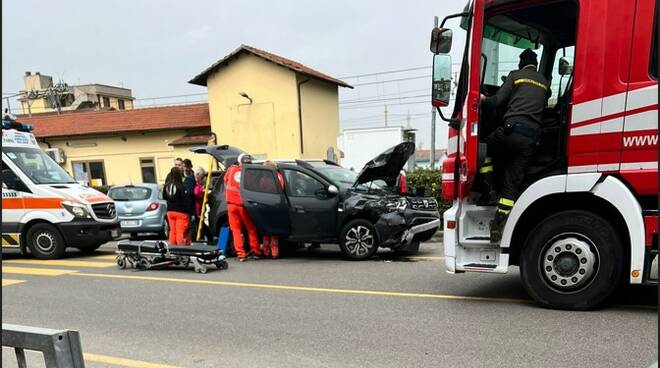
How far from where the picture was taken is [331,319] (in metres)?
5.15

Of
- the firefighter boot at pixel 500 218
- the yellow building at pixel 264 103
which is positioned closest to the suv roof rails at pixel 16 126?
the firefighter boot at pixel 500 218

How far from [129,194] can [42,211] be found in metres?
3.56

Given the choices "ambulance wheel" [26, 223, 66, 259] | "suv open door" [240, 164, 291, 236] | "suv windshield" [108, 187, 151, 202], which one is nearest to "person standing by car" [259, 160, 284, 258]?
"suv open door" [240, 164, 291, 236]

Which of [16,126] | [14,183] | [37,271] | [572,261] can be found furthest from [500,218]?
[16,126]

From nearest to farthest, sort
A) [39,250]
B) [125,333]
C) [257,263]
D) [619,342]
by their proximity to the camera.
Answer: [619,342] < [125,333] < [257,263] < [39,250]

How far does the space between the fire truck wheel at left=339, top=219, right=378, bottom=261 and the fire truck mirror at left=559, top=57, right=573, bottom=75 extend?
158 inches

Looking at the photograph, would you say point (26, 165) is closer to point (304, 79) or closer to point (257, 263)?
point (257, 263)

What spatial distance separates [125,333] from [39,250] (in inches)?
Result: 246

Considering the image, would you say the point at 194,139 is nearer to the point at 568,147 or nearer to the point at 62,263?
the point at 62,263

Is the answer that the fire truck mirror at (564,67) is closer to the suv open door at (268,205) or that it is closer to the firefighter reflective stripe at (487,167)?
the firefighter reflective stripe at (487,167)

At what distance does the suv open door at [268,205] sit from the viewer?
888cm

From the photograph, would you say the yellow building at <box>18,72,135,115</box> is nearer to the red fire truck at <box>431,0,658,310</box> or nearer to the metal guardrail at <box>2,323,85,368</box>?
the red fire truck at <box>431,0,658,310</box>

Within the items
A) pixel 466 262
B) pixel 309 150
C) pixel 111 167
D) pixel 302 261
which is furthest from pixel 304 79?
pixel 466 262

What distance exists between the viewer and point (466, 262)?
17.3 feet
